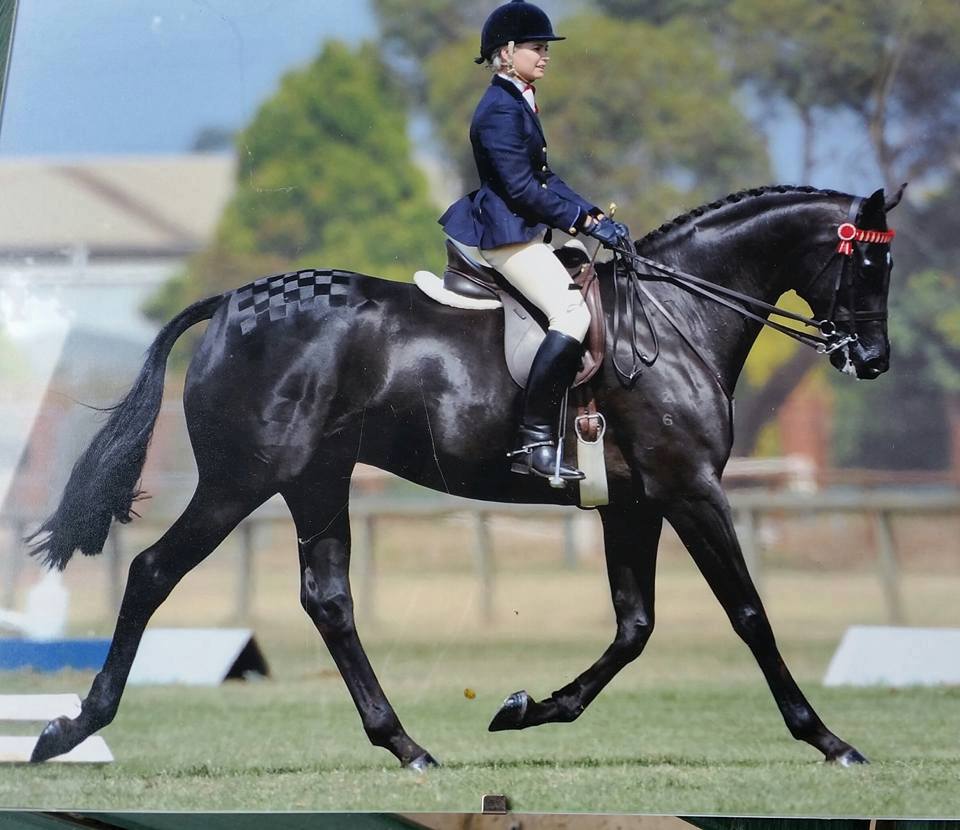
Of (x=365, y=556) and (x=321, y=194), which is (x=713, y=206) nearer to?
(x=321, y=194)

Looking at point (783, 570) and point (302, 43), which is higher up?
point (302, 43)

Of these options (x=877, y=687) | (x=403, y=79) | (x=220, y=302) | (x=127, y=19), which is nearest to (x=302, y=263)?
(x=220, y=302)

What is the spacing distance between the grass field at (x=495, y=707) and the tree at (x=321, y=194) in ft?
2.85

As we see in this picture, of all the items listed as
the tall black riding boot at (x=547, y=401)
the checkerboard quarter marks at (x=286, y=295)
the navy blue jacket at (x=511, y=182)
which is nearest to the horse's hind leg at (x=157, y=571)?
the checkerboard quarter marks at (x=286, y=295)

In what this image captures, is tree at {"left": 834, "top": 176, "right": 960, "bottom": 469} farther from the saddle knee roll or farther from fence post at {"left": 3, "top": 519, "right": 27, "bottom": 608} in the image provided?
fence post at {"left": 3, "top": 519, "right": 27, "bottom": 608}

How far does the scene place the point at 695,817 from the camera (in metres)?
3.73

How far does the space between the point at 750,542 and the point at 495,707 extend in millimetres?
938

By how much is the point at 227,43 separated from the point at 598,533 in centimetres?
182

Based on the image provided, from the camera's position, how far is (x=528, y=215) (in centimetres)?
375

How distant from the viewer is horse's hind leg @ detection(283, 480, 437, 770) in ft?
12.6

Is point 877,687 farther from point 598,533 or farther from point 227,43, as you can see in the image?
point 227,43

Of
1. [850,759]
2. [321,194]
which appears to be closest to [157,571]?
[321,194]

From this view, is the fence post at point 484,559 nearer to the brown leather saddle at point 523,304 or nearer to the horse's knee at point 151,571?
the brown leather saddle at point 523,304

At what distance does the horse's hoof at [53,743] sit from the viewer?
150 inches
